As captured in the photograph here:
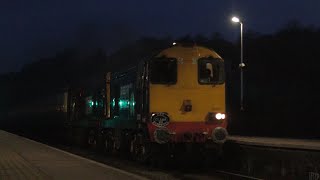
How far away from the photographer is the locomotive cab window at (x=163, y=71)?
19172mm

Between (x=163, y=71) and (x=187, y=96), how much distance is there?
1.15 meters

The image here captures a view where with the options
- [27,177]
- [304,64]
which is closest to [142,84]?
[27,177]

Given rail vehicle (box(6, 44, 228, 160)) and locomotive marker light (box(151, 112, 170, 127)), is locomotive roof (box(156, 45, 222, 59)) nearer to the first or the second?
rail vehicle (box(6, 44, 228, 160))

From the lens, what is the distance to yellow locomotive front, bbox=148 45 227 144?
1883 cm

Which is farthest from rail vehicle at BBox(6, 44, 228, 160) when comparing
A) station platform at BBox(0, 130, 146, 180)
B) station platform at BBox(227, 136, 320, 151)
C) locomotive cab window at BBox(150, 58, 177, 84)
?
station platform at BBox(0, 130, 146, 180)

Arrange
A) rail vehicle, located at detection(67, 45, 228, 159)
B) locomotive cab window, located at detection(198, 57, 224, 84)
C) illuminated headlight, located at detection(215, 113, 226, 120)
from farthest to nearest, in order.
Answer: locomotive cab window, located at detection(198, 57, 224, 84) < illuminated headlight, located at detection(215, 113, 226, 120) < rail vehicle, located at detection(67, 45, 228, 159)

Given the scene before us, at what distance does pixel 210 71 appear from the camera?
19.8m

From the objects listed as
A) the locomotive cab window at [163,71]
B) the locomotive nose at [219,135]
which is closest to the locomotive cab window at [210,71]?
the locomotive cab window at [163,71]

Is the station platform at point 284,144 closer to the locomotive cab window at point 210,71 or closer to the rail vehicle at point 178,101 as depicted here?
the rail vehicle at point 178,101

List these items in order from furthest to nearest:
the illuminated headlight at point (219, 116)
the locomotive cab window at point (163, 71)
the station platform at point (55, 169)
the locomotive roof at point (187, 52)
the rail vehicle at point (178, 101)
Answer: the locomotive roof at point (187, 52)
the illuminated headlight at point (219, 116)
the locomotive cab window at point (163, 71)
the rail vehicle at point (178, 101)
the station platform at point (55, 169)

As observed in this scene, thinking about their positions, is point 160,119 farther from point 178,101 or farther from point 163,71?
point 163,71

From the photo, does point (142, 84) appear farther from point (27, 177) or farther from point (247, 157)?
point (27, 177)

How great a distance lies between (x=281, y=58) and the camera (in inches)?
2339

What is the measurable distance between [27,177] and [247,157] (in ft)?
27.1
